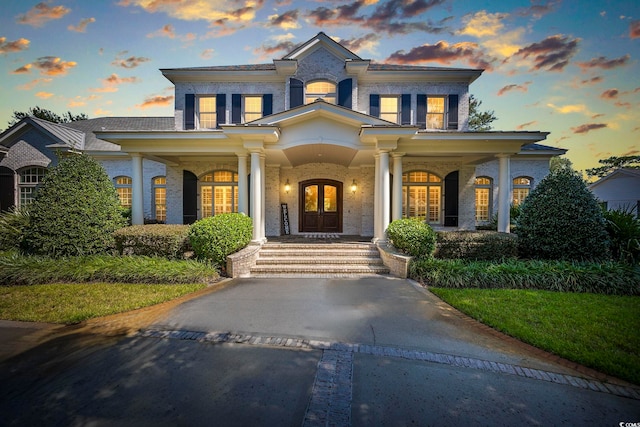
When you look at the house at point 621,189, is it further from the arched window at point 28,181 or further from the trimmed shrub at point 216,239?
the arched window at point 28,181

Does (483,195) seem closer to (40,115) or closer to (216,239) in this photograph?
(216,239)

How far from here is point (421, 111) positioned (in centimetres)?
1205

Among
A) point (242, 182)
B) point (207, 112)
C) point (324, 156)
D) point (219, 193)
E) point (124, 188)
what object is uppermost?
point (207, 112)

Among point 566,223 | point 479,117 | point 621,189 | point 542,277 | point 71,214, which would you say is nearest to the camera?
point 542,277

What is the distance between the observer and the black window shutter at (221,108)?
1194 cm

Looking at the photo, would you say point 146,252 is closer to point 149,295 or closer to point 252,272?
point 149,295

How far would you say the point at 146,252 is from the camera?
26.2 feet

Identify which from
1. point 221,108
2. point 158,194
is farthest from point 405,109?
point 158,194

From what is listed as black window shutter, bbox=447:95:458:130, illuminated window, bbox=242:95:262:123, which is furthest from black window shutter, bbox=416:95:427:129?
illuminated window, bbox=242:95:262:123

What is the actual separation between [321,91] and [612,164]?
163ft

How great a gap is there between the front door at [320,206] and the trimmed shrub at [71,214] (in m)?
7.52

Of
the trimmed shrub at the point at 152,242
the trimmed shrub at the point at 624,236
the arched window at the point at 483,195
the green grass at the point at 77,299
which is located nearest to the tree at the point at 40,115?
the trimmed shrub at the point at 152,242

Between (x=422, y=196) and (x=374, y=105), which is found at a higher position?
(x=374, y=105)

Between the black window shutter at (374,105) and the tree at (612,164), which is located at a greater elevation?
the tree at (612,164)
